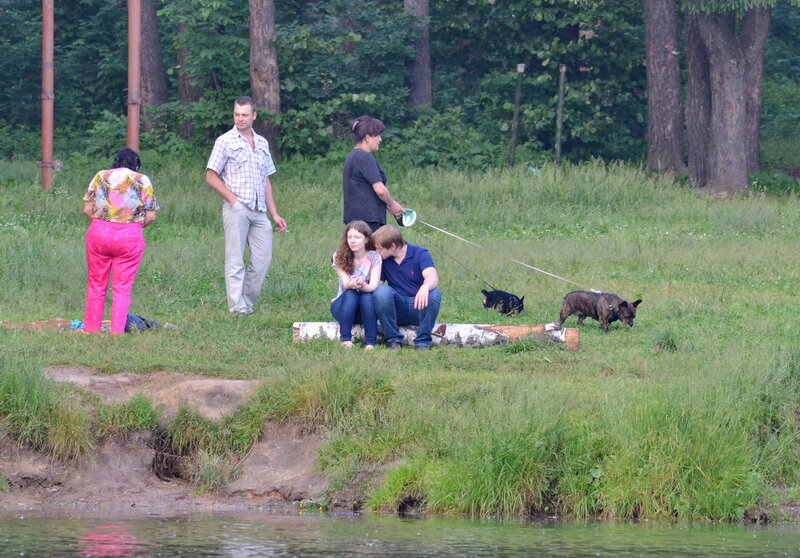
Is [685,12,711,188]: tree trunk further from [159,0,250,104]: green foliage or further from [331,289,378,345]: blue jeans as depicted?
[331,289,378,345]: blue jeans

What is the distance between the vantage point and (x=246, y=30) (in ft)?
83.3

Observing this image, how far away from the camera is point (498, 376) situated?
31.0 ft

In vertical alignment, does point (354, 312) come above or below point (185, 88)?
below

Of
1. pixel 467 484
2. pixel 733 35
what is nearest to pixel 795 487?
pixel 467 484

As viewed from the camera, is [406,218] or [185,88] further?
[185,88]

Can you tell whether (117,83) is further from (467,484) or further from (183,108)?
(467,484)

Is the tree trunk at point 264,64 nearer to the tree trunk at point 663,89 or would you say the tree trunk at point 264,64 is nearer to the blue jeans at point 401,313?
the tree trunk at point 663,89

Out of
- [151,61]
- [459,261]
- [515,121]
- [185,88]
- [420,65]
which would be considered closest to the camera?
[459,261]

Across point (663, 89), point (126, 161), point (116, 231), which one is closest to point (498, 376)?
point (116, 231)

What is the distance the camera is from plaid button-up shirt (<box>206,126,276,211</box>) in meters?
11.6

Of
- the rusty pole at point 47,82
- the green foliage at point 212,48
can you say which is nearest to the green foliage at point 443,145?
the green foliage at point 212,48

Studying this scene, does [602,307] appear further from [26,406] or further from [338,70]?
[338,70]

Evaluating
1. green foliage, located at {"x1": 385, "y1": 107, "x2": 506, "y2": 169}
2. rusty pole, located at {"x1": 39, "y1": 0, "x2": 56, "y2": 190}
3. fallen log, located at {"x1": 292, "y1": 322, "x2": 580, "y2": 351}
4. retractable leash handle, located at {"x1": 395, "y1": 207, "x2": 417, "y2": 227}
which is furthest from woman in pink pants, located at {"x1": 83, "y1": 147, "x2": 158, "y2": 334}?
Result: green foliage, located at {"x1": 385, "y1": 107, "x2": 506, "y2": 169}

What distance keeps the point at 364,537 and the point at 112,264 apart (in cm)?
436
